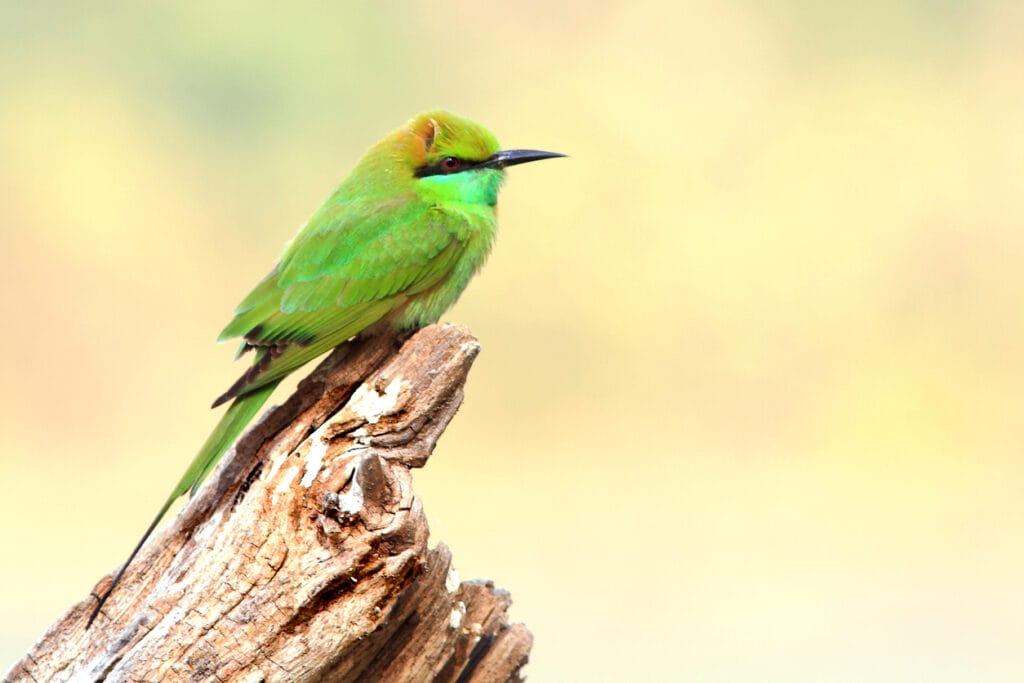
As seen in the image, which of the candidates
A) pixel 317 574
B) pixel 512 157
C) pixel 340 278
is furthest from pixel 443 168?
pixel 317 574

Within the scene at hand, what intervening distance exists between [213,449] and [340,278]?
583 millimetres

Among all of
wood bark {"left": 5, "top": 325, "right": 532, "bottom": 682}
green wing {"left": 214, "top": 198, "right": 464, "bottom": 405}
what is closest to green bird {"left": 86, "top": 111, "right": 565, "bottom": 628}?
green wing {"left": 214, "top": 198, "right": 464, "bottom": 405}

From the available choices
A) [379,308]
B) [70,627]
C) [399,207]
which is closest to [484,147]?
[399,207]

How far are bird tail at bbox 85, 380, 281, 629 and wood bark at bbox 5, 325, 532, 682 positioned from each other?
4 centimetres

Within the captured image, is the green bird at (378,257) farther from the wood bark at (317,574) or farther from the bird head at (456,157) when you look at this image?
the wood bark at (317,574)

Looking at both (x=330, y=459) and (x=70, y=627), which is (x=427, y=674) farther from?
(x=70, y=627)

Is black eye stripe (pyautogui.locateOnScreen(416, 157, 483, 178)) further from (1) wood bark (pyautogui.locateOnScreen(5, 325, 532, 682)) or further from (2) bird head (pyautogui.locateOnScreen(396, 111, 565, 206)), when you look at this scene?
(1) wood bark (pyautogui.locateOnScreen(5, 325, 532, 682))

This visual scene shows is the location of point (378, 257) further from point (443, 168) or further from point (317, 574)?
point (317, 574)

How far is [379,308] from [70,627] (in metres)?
1.01

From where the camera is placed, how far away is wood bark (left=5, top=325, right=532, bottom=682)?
81.0 inches

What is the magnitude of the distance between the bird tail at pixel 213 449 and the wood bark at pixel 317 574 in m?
0.04

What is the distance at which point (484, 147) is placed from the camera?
10.0ft

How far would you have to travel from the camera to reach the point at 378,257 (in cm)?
283

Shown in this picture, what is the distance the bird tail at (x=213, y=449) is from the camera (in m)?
2.32
